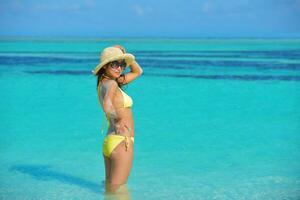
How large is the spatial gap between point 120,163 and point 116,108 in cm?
43

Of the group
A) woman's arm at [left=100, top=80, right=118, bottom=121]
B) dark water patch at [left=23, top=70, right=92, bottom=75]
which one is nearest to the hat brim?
woman's arm at [left=100, top=80, right=118, bottom=121]

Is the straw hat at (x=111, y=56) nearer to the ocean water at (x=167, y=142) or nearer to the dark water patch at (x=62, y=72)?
the ocean water at (x=167, y=142)

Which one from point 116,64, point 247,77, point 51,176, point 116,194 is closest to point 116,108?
point 116,64

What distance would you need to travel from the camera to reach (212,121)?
1059 cm

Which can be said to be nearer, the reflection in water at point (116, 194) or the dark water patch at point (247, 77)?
the reflection in water at point (116, 194)

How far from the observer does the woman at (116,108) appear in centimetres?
416

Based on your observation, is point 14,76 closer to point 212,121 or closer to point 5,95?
point 5,95

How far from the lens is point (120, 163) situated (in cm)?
436

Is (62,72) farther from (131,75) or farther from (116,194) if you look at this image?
(131,75)

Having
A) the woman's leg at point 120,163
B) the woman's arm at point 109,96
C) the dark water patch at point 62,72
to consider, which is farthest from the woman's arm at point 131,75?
the dark water patch at point 62,72

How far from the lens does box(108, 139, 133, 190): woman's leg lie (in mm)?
4316

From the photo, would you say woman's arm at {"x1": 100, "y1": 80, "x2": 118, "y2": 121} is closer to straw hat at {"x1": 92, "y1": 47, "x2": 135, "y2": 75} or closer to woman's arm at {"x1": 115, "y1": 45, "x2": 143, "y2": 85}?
straw hat at {"x1": 92, "y1": 47, "x2": 135, "y2": 75}

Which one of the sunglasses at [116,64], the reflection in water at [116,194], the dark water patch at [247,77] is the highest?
the dark water patch at [247,77]

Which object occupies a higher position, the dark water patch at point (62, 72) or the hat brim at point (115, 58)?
the dark water patch at point (62, 72)
